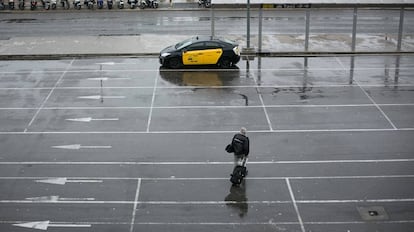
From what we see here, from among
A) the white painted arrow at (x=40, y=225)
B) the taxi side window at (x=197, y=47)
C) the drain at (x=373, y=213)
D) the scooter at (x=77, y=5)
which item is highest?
the scooter at (x=77, y=5)

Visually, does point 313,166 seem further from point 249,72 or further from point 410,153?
point 249,72

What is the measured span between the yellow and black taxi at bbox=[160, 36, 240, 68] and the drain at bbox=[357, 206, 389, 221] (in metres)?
14.1

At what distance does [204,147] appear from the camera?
19.0 meters

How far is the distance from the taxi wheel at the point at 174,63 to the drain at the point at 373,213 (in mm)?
14729

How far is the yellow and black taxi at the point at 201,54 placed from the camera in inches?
1093

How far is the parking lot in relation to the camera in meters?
15.0

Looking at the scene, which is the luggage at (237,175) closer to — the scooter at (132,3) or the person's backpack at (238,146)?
the person's backpack at (238,146)

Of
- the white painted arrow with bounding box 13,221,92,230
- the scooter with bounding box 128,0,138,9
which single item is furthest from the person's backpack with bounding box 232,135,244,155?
the scooter with bounding box 128,0,138,9

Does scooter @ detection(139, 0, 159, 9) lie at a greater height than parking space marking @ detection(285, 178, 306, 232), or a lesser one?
greater

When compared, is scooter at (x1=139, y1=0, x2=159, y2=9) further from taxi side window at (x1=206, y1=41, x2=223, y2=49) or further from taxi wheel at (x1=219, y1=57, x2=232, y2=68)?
taxi wheel at (x1=219, y1=57, x2=232, y2=68)

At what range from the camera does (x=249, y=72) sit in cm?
2741

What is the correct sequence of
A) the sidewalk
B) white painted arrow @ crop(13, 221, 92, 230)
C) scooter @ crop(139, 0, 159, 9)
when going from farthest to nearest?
1. scooter @ crop(139, 0, 159, 9)
2. the sidewalk
3. white painted arrow @ crop(13, 221, 92, 230)

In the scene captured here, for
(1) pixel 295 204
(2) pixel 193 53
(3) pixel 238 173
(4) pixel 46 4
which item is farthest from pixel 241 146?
(4) pixel 46 4

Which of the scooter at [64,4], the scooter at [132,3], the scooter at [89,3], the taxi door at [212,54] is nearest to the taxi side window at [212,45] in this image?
the taxi door at [212,54]
